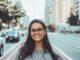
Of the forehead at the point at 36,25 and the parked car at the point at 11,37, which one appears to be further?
the parked car at the point at 11,37

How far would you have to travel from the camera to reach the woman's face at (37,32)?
3.89 meters

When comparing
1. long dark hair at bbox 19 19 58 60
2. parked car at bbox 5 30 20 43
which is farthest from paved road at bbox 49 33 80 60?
long dark hair at bbox 19 19 58 60

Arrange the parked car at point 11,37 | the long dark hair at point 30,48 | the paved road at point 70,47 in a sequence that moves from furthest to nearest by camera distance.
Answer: the parked car at point 11,37 → the paved road at point 70,47 → the long dark hair at point 30,48

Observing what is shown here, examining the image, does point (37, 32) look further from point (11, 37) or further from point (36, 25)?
point (11, 37)

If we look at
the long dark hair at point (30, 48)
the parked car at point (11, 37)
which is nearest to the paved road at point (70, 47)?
the parked car at point (11, 37)

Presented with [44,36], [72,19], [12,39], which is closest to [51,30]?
[72,19]

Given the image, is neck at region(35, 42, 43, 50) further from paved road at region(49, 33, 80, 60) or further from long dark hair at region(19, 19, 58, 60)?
paved road at region(49, 33, 80, 60)

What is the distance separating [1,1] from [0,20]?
163 inches

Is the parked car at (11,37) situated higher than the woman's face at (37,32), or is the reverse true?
the woman's face at (37,32)

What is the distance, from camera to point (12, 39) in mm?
46531

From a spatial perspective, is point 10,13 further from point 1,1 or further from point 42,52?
point 42,52

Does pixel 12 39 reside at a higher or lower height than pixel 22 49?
→ lower

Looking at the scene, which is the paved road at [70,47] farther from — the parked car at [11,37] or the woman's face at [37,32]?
the woman's face at [37,32]

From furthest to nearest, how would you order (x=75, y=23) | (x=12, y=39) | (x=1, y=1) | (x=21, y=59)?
(x=75, y=23)
(x=1, y=1)
(x=12, y=39)
(x=21, y=59)
